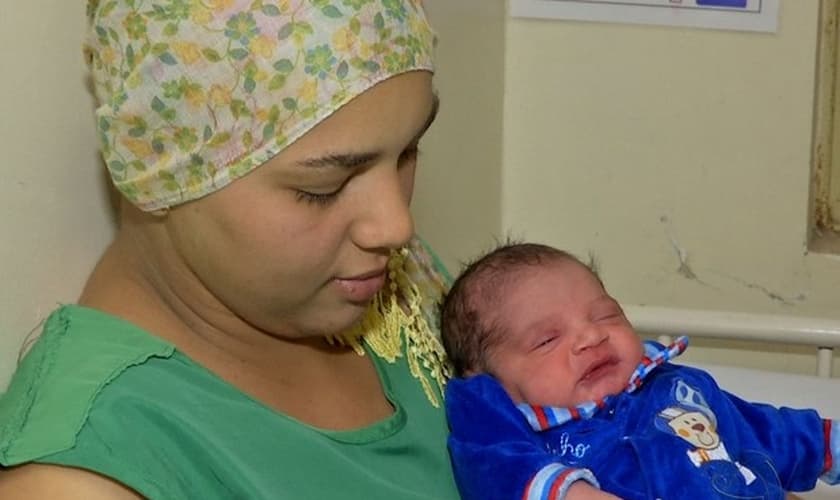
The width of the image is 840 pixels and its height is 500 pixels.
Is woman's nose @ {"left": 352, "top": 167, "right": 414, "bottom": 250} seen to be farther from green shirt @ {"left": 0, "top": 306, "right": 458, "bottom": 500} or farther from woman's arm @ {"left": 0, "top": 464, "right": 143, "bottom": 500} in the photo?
woman's arm @ {"left": 0, "top": 464, "right": 143, "bottom": 500}

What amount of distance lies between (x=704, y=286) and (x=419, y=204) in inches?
22.2

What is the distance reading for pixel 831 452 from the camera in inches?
49.9

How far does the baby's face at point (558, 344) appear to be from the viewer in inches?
47.7

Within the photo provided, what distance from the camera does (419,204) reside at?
169cm

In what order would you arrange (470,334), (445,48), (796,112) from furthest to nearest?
1. (796,112)
2. (445,48)
3. (470,334)

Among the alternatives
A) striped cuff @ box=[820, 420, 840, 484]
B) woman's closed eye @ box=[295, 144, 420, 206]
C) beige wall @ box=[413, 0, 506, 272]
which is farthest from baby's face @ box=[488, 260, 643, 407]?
beige wall @ box=[413, 0, 506, 272]

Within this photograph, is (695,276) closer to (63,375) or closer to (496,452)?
(496,452)

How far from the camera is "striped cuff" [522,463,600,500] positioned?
1.08 m

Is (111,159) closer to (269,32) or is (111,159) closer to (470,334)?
(269,32)

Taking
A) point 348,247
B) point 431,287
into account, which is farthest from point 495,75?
point 348,247

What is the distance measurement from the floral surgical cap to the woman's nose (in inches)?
3.3

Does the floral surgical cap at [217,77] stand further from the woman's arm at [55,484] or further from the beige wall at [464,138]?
the beige wall at [464,138]

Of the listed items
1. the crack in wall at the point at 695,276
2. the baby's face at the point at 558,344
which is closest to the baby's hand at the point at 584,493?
the baby's face at the point at 558,344

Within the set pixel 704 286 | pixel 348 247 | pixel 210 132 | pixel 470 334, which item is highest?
pixel 210 132
